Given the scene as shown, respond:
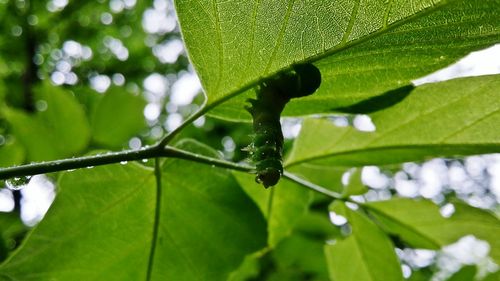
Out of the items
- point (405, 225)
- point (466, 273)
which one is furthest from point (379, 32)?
point (466, 273)

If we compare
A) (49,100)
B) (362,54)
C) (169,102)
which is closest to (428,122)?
(362,54)

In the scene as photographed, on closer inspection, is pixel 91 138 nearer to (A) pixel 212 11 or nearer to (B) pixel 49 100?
(B) pixel 49 100

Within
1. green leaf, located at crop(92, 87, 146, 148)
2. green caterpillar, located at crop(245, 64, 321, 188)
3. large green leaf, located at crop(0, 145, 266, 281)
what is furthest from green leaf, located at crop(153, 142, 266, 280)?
green leaf, located at crop(92, 87, 146, 148)

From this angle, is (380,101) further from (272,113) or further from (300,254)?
(300,254)

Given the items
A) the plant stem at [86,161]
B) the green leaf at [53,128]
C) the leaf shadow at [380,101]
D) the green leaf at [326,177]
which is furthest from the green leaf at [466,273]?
the green leaf at [53,128]

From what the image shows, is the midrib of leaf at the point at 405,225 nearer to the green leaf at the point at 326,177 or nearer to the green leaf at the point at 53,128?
the green leaf at the point at 326,177

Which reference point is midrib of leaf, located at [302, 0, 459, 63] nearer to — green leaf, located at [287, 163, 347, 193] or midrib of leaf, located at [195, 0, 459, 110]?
midrib of leaf, located at [195, 0, 459, 110]
